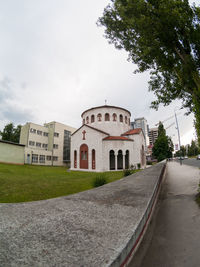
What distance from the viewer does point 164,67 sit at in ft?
24.1

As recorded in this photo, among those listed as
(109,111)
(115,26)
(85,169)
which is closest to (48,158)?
(85,169)

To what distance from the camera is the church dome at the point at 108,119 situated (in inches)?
1150

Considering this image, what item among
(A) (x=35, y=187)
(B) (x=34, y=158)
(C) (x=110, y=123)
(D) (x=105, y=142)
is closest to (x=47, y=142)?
(B) (x=34, y=158)

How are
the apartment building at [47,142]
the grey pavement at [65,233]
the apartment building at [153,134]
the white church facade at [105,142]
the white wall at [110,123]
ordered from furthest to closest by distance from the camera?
the apartment building at [153,134]
the apartment building at [47,142]
the white wall at [110,123]
the white church facade at [105,142]
the grey pavement at [65,233]

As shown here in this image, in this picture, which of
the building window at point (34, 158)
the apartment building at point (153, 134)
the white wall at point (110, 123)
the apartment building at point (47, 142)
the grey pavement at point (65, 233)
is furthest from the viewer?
the apartment building at point (153, 134)

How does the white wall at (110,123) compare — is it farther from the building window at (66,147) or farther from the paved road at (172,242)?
the paved road at (172,242)

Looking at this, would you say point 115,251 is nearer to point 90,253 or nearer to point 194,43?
point 90,253

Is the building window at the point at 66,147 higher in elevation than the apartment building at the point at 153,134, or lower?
lower

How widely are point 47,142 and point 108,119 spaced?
23.8 metres

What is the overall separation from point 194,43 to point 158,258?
28.1ft

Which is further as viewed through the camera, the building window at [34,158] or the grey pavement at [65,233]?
the building window at [34,158]

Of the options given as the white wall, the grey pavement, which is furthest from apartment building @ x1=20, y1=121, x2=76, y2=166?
the grey pavement

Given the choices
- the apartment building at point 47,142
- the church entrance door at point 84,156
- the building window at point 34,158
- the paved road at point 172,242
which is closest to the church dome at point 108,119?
the church entrance door at point 84,156

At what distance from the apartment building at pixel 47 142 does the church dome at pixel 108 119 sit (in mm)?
16233
